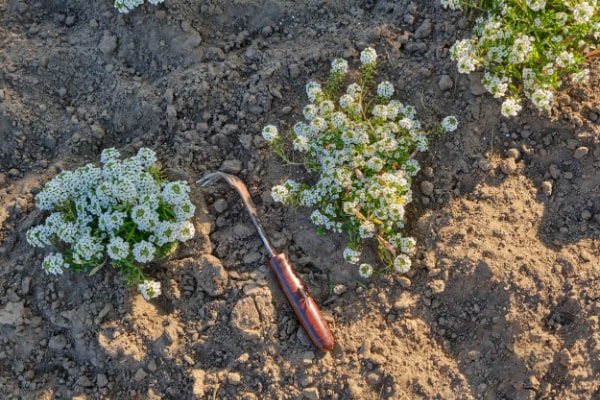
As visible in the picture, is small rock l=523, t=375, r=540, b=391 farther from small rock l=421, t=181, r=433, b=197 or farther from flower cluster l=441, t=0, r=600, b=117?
flower cluster l=441, t=0, r=600, b=117

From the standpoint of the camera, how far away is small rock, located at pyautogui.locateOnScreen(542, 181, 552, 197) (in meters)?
5.84

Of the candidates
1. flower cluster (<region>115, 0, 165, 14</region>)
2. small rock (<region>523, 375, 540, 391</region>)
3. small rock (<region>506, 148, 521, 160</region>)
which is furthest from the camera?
flower cluster (<region>115, 0, 165, 14</region>)

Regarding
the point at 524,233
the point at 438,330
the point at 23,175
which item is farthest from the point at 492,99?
the point at 23,175

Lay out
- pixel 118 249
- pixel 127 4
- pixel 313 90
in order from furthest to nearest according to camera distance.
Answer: pixel 127 4, pixel 313 90, pixel 118 249

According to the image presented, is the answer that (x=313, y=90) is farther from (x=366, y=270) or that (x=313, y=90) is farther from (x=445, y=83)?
(x=366, y=270)

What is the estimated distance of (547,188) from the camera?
584 cm

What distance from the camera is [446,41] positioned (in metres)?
6.25

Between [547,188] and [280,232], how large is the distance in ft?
8.59

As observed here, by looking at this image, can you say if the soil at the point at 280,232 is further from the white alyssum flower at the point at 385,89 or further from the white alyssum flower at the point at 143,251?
the white alyssum flower at the point at 143,251

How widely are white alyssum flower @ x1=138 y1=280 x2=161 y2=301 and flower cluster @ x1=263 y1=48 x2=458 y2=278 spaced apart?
1383 mm

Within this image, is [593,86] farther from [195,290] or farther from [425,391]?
[195,290]

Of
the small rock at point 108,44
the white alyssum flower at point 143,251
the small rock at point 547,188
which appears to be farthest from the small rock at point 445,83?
the small rock at point 108,44

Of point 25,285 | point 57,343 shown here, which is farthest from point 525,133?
point 25,285

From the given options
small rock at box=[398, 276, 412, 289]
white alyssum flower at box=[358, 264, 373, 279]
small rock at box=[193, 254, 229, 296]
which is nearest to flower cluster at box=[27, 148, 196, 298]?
small rock at box=[193, 254, 229, 296]
